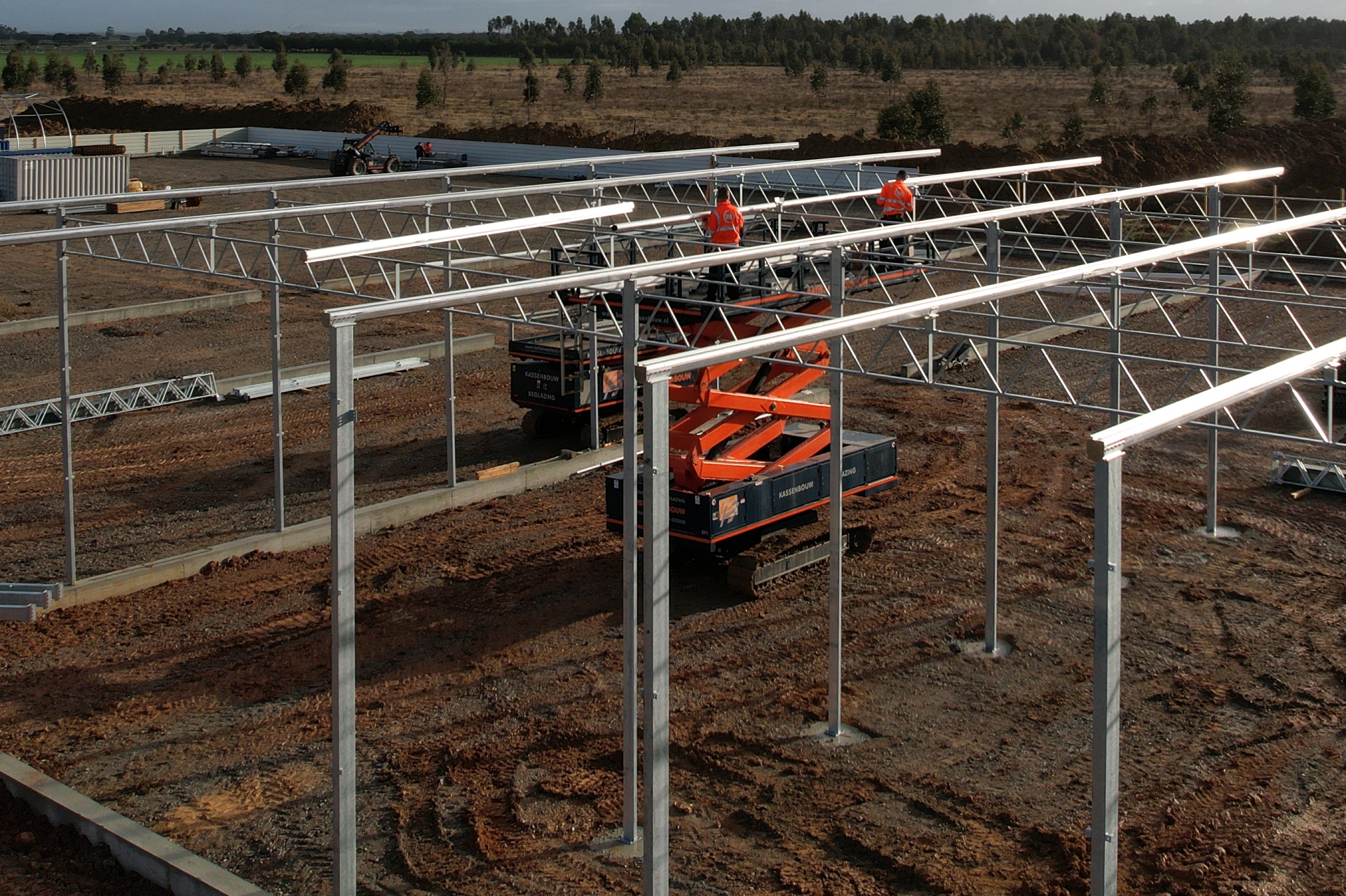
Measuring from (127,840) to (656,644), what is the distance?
14.4 feet

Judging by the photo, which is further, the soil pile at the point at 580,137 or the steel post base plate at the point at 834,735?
the soil pile at the point at 580,137

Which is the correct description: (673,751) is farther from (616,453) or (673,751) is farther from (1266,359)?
(1266,359)

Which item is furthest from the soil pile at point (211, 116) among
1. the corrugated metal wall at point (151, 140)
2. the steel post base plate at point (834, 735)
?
the steel post base plate at point (834, 735)

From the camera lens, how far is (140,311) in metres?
29.4

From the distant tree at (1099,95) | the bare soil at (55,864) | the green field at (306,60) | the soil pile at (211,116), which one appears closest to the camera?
the bare soil at (55,864)

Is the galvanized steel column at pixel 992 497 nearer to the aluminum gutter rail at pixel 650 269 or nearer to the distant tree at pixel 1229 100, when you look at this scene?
the aluminum gutter rail at pixel 650 269

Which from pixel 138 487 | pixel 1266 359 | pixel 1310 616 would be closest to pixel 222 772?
pixel 138 487

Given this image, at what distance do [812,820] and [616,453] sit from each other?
34.3 ft

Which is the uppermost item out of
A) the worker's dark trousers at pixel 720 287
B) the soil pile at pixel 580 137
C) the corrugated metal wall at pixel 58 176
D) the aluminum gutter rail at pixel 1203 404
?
the soil pile at pixel 580 137

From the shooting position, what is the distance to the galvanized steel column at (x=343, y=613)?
9.35 m

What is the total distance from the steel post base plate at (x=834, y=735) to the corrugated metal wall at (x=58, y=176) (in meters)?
37.7

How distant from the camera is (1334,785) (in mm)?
11328

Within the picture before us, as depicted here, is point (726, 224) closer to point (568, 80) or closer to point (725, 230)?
point (725, 230)

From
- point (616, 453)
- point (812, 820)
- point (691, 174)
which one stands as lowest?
point (812, 820)
